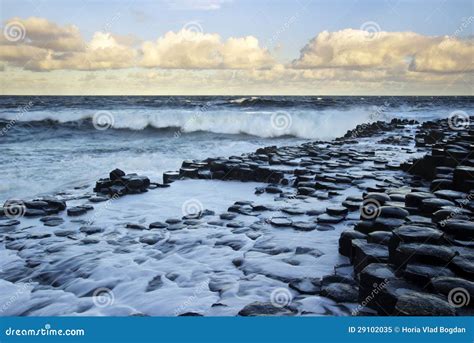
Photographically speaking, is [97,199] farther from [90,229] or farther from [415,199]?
[415,199]

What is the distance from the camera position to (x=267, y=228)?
4.73 metres

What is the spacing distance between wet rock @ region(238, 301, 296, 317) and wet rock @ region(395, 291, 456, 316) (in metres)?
0.73

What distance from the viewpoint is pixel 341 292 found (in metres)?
3.03

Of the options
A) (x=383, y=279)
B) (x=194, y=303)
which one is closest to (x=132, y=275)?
(x=194, y=303)

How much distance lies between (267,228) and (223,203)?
149 cm

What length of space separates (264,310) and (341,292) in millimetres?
621

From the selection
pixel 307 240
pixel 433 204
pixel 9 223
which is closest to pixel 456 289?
pixel 433 204

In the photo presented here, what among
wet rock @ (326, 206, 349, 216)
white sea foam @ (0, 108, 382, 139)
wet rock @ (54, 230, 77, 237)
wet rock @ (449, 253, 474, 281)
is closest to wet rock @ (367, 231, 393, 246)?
wet rock @ (449, 253, 474, 281)

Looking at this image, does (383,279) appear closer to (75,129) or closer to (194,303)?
(194,303)

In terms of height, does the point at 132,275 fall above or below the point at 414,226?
below

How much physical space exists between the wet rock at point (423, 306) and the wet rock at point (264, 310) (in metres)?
0.73

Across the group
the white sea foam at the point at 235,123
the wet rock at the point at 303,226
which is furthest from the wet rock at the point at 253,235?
the white sea foam at the point at 235,123

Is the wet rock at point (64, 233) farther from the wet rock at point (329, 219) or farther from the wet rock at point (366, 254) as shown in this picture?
the wet rock at point (366, 254)

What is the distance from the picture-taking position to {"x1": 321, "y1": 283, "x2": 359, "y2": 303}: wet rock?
2.96 m
